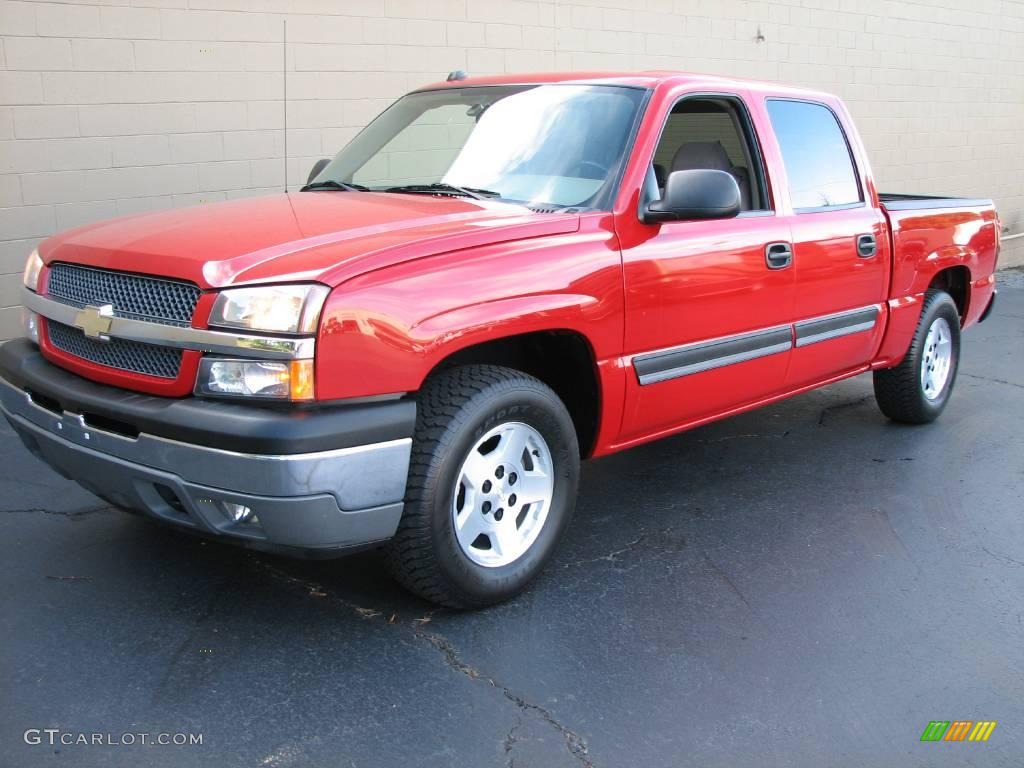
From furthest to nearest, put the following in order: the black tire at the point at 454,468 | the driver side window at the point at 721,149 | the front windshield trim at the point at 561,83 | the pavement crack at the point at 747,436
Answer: the pavement crack at the point at 747,436
the driver side window at the point at 721,149
the front windshield trim at the point at 561,83
the black tire at the point at 454,468

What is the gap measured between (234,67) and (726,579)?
5.04 metres

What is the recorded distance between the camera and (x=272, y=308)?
3.02 metres

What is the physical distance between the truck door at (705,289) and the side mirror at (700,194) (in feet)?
0.48

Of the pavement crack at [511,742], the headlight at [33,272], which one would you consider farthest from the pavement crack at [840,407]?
the headlight at [33,272]

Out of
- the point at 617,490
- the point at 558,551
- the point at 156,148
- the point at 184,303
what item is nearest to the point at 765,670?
the point at 558,551

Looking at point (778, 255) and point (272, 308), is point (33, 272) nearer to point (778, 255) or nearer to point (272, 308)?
point (272, 308)

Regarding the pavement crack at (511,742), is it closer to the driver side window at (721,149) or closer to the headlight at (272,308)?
the headlight at (272,308)

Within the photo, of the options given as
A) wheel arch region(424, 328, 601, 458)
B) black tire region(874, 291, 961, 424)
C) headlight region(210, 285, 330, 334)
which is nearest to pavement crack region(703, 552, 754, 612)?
wheel arch region(424, 328, 601, 458)

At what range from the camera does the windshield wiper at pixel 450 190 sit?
4066 mm

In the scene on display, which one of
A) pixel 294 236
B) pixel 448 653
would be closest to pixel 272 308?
pixel 294 236

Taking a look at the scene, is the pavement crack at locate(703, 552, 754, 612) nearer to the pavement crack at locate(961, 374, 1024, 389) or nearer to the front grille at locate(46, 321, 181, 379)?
the front grille at locate(46, 321, 181, 379)

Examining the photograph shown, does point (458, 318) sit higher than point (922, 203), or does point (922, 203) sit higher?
point (922, 203)

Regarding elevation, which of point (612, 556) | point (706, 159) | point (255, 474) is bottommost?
point (612, 556)

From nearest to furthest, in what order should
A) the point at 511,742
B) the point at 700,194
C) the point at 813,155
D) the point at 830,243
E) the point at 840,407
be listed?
the point at 511,742, the point at 700,194, the point at 830,243, the point at 813,155, the point at 840,407
